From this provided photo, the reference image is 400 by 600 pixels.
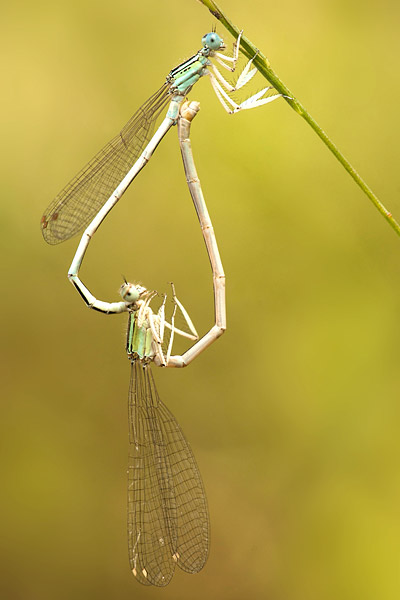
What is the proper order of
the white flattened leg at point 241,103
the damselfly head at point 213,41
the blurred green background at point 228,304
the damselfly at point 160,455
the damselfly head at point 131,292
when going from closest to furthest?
1. the white flattened leg at point 241,103
2. the damselfly head at point 213,41
3. the damselfly head at point 131,292
4. the damselfly at point 160,455
5. the blurred green background at point 228,304

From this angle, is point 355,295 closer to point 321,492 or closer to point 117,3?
point 321,492

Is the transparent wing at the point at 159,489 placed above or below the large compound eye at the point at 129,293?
below

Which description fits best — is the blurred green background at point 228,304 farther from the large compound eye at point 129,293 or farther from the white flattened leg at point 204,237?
the large compound eye at point 129,293

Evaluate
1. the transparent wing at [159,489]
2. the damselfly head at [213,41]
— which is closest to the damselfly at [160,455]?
the transparent wing at [159,489]

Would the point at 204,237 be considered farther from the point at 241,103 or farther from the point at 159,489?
the point at 159,489

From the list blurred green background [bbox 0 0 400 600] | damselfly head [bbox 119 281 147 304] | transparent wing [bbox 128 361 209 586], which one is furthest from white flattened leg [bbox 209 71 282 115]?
blurred green background [bbox 0 0 400 600]

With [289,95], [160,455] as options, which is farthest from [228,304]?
[289,95]

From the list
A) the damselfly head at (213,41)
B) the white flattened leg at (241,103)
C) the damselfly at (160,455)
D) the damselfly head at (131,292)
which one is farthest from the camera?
the damselfly at (160,455)

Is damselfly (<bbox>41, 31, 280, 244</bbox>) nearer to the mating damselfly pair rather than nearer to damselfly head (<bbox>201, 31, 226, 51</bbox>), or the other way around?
the mating damselfly pair
